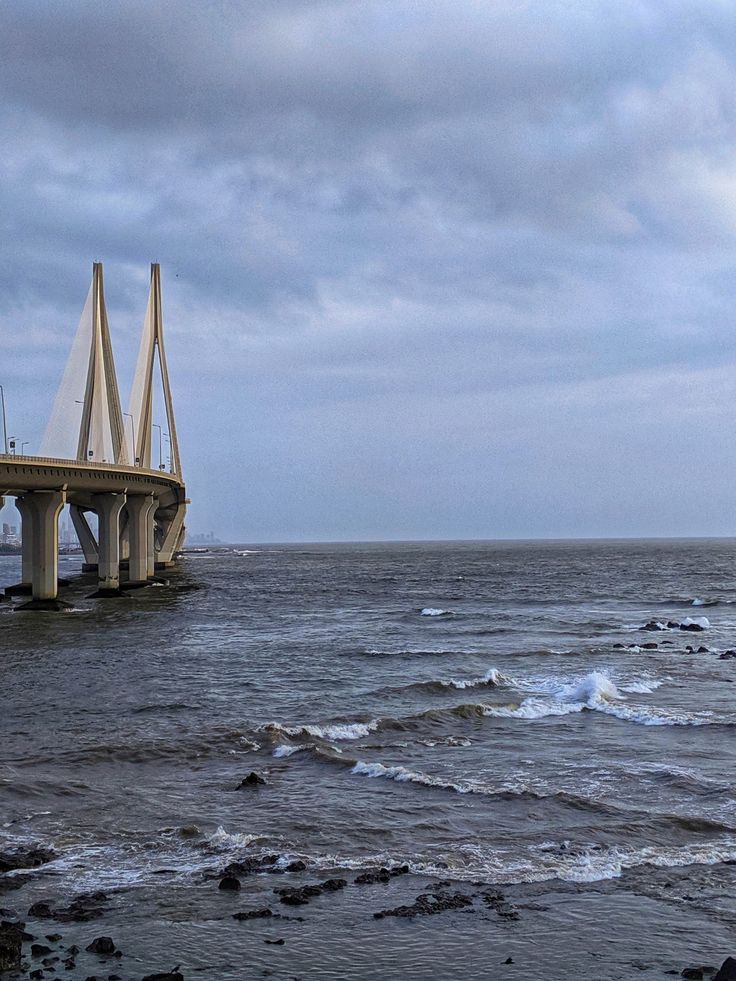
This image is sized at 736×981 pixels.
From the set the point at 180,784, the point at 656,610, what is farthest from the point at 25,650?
the point at 656,610

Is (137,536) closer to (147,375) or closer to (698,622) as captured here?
(147,375)

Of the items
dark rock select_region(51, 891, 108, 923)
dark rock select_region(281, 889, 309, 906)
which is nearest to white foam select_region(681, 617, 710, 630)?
dark rock select_region(281, 889, 309, 906)

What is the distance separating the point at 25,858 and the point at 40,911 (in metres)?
2.17

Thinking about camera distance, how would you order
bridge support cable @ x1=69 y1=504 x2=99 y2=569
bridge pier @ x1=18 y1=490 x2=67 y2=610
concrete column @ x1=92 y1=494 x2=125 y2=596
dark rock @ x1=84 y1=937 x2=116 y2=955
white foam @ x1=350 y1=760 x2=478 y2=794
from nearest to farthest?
dark rock @ x1=84 y1=937 x2=116 y2=955, white foam @ x1=350 y1=760 x2=478 y2=794, bridge pier @ x1=18 y1=490 x2=67 y2=610, concrete column @ x1=92 y1=494 x2=125 y2=596, bridge support cable @ x1=69 y1=504 x2=99 y2=569

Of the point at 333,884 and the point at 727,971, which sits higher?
the point at 727,971

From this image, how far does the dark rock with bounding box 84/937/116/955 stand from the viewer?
9898 mm

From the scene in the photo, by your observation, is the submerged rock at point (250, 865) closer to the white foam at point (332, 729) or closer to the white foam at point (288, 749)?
the white foam at point (288, 749)

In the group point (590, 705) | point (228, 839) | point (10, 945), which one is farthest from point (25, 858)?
point (590, 705)

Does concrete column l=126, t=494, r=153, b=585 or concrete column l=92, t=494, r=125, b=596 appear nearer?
concrete column l=92, t=494, r=125, b=596

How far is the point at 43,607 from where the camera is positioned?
203 ft

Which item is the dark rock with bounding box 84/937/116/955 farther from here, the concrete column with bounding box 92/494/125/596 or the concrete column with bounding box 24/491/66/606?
the concrete column with bounding box 92/494/125/596

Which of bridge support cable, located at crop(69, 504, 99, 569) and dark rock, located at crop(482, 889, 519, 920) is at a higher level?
bridge support cable, located at crop(69, 504, 99, 569)

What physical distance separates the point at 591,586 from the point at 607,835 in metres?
76.9

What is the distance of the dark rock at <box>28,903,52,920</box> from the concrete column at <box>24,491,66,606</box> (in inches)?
2133
